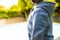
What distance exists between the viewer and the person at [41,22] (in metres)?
1.07

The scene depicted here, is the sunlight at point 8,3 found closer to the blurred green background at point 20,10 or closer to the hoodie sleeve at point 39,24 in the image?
the blurred green background at point 20,10

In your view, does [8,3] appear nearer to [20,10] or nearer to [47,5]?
[20,10]

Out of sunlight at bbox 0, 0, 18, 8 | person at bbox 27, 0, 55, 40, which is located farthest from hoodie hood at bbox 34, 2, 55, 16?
sunlight at bbox 0, 0, 18, 8

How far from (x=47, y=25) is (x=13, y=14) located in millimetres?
4235

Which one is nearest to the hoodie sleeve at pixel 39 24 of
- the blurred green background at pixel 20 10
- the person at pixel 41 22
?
the person at pixel 41 22

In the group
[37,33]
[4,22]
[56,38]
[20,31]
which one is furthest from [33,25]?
[4,22]

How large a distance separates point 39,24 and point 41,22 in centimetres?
2

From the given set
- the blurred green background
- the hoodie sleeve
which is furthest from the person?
the blurred green background

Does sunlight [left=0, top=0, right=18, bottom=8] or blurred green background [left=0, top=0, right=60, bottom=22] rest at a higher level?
sunlight [left=0, top=0, right=18, bottom=8]

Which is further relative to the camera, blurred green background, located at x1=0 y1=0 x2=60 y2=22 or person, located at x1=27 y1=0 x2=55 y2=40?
blurred green background, located at x1=0 y1=0 x2=60 y2=22

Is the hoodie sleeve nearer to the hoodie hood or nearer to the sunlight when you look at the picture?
the hoodie hood

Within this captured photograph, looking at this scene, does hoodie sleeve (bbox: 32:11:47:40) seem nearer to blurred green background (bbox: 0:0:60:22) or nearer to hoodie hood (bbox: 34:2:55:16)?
hoodie hood (bbox: 34:2:55:16)

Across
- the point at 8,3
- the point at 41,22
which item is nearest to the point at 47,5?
the point at 41,22

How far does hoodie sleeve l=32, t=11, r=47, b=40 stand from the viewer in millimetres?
1062
